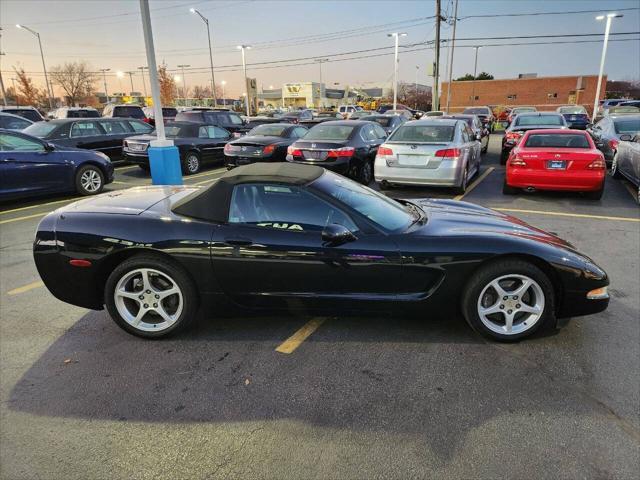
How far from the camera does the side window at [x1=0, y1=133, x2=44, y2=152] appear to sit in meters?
8.08

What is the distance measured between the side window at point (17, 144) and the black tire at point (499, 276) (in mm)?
8581

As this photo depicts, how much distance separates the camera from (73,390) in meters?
2.95

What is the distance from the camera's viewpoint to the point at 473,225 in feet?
11.9

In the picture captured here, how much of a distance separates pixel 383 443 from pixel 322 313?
1.19m

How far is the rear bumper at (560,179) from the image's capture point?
26.4ft

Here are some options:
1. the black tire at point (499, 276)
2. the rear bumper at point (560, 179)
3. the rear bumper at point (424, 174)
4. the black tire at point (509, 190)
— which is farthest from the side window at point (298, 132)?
the black tire at point (499, 276)

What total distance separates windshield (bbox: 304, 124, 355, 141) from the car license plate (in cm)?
418

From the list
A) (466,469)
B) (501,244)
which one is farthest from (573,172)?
(466,469)

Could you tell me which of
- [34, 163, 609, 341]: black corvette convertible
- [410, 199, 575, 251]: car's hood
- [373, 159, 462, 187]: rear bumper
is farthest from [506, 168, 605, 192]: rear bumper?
[34, 163, 609, 341]: black corvette convertible

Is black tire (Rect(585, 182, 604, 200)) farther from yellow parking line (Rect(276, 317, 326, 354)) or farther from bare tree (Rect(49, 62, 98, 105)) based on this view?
bare tree (Rect(49, 62, 98, 105))

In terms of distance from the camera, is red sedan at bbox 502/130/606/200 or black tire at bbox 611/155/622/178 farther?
black tire at bbox 611/155/622/178

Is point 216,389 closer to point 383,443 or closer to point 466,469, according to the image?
point 383,443

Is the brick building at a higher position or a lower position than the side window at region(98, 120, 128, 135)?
higher

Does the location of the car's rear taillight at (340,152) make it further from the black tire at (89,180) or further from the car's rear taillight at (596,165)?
the black tire at (89,180)
